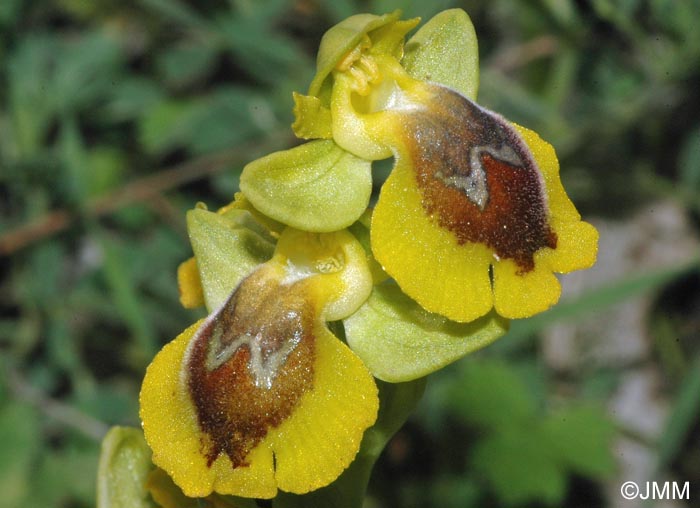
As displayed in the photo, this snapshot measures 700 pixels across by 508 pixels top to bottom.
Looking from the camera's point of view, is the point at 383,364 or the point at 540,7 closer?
the point at 383,364

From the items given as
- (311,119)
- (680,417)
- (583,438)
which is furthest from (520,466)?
(311,119)

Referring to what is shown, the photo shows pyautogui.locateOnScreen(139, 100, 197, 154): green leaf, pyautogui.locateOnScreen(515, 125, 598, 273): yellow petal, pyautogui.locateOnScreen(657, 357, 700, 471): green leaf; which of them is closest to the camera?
pyautogui.locateOnScreen(515, 125, 598, 273): yellow petal

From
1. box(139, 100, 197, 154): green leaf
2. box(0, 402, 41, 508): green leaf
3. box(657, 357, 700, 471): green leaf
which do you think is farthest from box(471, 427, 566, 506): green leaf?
box(139, 100, 197, 154): green leaf

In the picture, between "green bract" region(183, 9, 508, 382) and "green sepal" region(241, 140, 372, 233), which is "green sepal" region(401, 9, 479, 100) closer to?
"green bract" region(183, 9, 508, 382)

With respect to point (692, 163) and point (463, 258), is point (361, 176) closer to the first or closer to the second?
point (463, 258)

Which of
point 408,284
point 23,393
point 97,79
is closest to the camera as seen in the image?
point 408,284

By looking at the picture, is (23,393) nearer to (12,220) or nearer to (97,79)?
(12,220)

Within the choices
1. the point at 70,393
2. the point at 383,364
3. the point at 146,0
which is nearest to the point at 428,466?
the point at 70,393
